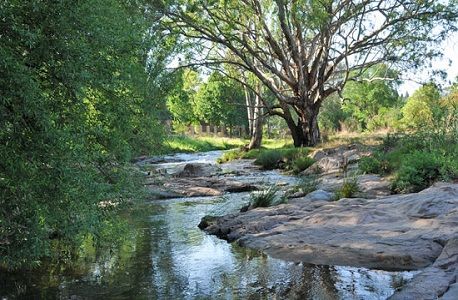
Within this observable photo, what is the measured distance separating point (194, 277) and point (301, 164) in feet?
47.0

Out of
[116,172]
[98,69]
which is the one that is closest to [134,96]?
[116,172]

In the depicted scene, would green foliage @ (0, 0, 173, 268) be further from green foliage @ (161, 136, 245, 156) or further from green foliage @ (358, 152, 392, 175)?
green foliage @ (161, 136, 245, 156)

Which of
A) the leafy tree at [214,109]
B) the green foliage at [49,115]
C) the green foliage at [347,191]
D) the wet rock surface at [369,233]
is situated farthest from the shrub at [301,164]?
the leafy tree at [214,109]

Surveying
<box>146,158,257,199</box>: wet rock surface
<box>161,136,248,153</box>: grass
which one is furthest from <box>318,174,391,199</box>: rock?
<box>161,136,248,153</box>: grass

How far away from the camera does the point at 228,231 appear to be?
28.3 ft

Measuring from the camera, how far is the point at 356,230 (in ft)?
24.0

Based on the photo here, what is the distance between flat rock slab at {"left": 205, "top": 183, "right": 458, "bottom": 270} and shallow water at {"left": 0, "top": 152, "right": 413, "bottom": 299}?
0.89 feet

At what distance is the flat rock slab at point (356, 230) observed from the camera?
6203mm

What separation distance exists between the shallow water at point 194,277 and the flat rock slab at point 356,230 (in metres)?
0.27

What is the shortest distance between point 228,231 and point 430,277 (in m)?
4.19

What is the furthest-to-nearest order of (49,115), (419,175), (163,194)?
(163,194)
(419,175)
(49,115)

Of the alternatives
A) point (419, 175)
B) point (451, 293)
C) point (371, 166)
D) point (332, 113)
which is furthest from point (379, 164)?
point (332, 113)

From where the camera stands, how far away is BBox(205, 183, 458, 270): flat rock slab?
20.4 ft

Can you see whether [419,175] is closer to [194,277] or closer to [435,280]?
[435,280]
